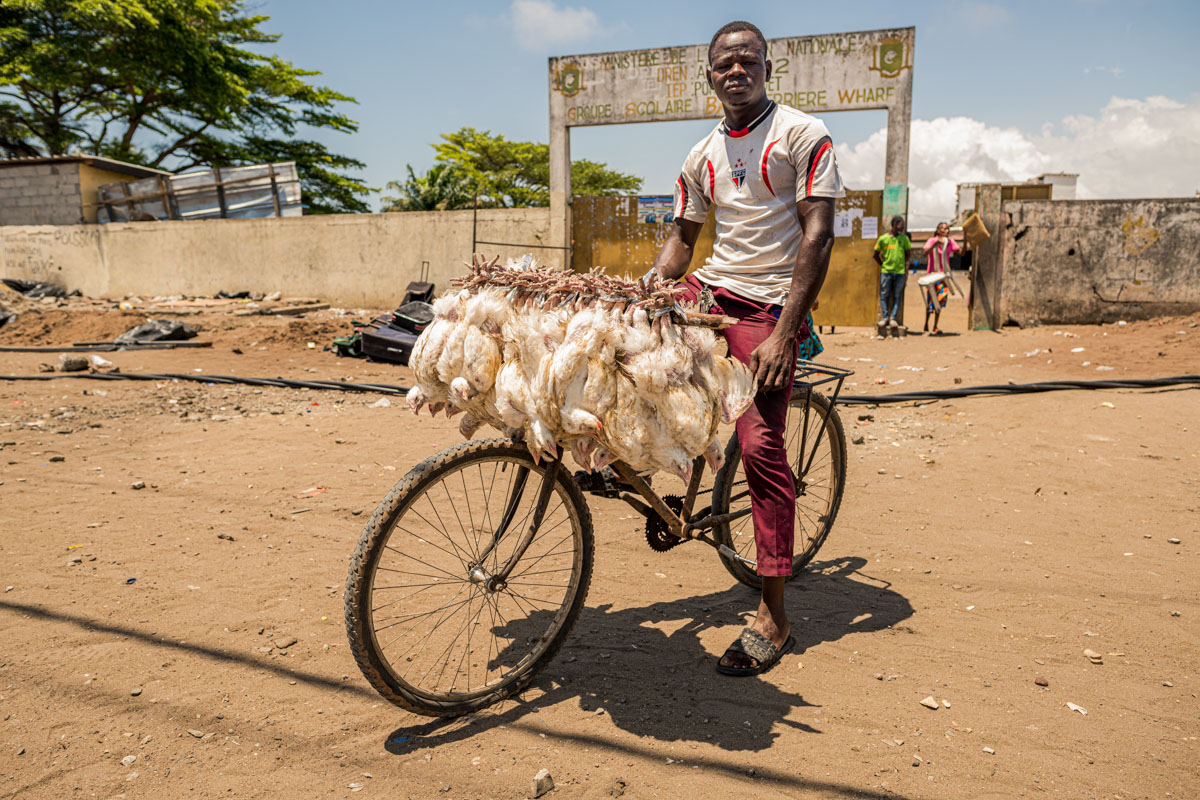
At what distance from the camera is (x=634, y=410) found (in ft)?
6.82

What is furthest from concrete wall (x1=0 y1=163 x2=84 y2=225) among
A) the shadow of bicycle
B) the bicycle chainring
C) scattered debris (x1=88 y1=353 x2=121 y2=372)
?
the bicycle chainring

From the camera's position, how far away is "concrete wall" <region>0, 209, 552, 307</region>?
15.1 metres

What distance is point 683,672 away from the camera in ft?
8.74

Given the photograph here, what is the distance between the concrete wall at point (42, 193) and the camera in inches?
741

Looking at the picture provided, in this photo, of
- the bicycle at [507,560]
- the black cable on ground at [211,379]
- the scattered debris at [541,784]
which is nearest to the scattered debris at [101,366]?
the black cable on ground at [211,379]

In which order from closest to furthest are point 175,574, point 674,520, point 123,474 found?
point 674,520
point 175,574
point 123,474

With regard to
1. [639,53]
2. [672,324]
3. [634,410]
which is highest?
[639,53]

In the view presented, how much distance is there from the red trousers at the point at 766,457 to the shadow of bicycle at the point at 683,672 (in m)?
0.42

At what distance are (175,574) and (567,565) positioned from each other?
1.67 metres

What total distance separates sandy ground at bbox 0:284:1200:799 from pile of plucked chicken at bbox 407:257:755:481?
871 millimetres

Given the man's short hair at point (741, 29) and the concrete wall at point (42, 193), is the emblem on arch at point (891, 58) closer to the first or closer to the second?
the man's short hair at point (741, 29)

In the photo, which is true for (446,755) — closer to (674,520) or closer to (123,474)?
(674,520)

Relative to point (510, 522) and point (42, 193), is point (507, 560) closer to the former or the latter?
point (510, 522)

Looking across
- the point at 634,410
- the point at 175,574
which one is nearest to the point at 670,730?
the point at 634,410
